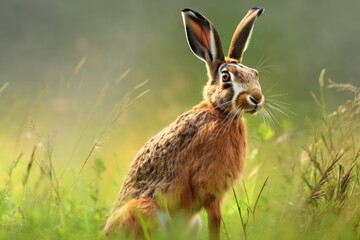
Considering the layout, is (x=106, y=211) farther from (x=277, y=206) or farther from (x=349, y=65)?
(x=349, y=65)

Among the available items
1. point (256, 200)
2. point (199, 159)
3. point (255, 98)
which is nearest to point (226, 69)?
point (255, 98)

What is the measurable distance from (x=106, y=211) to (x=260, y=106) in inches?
71.0

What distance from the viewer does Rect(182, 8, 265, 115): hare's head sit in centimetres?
602

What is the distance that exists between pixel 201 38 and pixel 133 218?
1343 millimetres

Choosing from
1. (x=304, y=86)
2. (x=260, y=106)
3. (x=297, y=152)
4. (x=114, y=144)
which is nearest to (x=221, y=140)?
(x=260, y=106)

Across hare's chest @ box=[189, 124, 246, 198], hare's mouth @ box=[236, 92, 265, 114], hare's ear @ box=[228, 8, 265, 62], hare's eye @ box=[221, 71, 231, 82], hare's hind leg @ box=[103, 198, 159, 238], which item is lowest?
hare's hind leg @ box=[103, 198, 159, 238]

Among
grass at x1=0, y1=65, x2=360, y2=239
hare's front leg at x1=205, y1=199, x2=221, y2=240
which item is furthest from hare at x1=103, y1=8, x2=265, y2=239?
grass at x1=0, y1=65, x2=360, y2=239

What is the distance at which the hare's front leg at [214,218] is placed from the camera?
6066mm

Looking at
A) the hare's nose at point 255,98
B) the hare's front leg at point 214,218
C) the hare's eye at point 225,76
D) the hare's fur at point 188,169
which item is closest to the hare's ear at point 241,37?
the hare's eye at point 225,76

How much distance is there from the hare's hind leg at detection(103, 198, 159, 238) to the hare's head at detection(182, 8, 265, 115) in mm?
795

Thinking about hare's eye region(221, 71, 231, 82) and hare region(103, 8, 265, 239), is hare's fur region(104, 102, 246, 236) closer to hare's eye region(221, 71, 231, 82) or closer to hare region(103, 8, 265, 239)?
hare region(103, 8, 265, 239)

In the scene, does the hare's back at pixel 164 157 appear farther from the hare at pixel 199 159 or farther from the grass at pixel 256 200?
the grass at pixel 256 200

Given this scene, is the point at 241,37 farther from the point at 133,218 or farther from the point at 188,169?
the point at 133,218

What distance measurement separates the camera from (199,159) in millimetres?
6066
